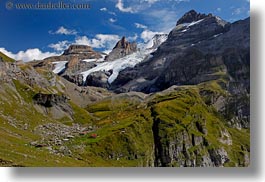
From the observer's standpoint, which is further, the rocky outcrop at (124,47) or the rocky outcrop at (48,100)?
the rocky outcrop at (48,100)

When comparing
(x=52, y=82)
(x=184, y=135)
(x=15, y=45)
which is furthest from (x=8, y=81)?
(x=52, y=82)

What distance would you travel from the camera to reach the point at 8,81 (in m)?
36.2

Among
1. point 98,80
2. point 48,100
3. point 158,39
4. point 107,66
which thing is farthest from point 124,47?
point 107,66

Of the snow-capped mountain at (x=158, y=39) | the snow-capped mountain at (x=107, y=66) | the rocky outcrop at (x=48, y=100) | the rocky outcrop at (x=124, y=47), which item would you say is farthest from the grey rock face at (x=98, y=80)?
the snow-capped mountain at (x=158, y=39)

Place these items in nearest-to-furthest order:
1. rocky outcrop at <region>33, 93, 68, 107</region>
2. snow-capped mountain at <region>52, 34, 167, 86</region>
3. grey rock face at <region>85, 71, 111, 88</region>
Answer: rocky outcrop at <region>33, 93, 68, 107</region>, grey rock face at <region>85, 71, 111, 88</region>, snow-capped mountain at <region>52, 34, 167, 86</region>

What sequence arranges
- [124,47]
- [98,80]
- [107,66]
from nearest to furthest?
[124,47] < [98,80] < [107,66]

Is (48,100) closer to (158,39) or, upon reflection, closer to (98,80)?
(158,39)

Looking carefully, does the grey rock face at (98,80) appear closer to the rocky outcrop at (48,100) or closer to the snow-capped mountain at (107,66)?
the snow-capped mountain at (107,66)

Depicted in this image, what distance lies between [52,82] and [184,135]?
42.6 metres

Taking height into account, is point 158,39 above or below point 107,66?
below

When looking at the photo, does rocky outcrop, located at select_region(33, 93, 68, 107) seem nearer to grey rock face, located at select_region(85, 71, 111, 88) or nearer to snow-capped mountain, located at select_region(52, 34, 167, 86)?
snow-capped mountain, located at select_region(52, 34, 167, 86)

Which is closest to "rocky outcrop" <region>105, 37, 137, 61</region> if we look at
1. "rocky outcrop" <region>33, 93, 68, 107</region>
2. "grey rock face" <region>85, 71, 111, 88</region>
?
"rocky outcrop" <region>33, 93, 68, 107</region>

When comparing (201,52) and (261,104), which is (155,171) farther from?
(201,52)

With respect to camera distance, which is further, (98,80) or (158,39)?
(98,80)
